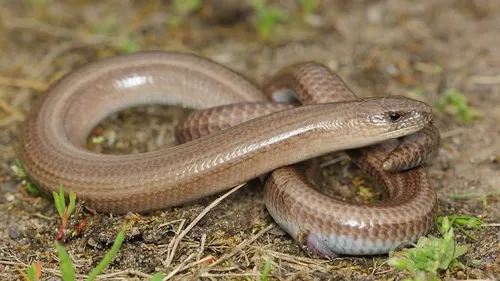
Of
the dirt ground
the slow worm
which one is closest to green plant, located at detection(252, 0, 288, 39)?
the dirt ground

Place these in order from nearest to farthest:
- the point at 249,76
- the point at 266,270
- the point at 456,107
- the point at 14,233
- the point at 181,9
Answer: the point at 266,270
the point at 14,233
the point at 456,107
the point at 249,76
the point at 181,9

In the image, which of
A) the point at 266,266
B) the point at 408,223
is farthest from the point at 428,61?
the point at 266,266

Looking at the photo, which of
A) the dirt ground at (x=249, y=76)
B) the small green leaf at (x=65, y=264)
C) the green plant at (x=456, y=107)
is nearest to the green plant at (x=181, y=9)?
the dirt ground at (x=249, y=76)

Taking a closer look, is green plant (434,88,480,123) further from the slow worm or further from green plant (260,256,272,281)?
green plant (260,256,272,281)

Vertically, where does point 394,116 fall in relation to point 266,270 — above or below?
above

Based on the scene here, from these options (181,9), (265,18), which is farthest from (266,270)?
(181,9)

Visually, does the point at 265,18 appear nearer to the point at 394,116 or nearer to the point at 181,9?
the point at 181,9
